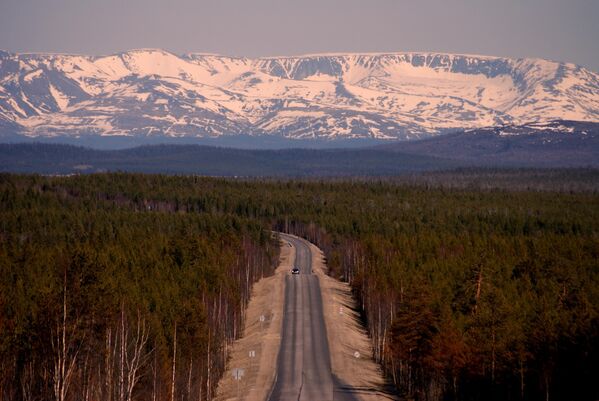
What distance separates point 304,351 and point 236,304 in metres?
14.3

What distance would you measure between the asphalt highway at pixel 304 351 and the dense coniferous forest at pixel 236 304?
437 cm

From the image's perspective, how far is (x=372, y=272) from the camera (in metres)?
112

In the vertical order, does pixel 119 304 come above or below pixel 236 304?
above

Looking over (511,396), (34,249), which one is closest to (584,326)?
(511,396)

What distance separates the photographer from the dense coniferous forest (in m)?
58.9

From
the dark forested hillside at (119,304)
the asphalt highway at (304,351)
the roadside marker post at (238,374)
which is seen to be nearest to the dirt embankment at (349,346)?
the asphalt highway at (304,351)

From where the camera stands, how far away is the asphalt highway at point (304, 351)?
234ft

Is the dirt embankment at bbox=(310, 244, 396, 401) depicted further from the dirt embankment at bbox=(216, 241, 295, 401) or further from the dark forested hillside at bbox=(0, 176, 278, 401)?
the dark forested hillside at bbox=(0, 176, 278, 401)

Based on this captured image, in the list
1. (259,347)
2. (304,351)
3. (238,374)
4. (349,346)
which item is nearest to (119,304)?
(238,374)

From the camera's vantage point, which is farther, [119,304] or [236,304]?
[236,304]

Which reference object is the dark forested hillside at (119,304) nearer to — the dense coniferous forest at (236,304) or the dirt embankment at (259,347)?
the dense coniferous forest at (236,304)

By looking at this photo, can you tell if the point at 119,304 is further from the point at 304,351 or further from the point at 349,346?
the point at 349,346

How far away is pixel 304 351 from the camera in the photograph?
86.3 metres

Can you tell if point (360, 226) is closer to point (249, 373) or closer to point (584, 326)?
point (249, 373)
